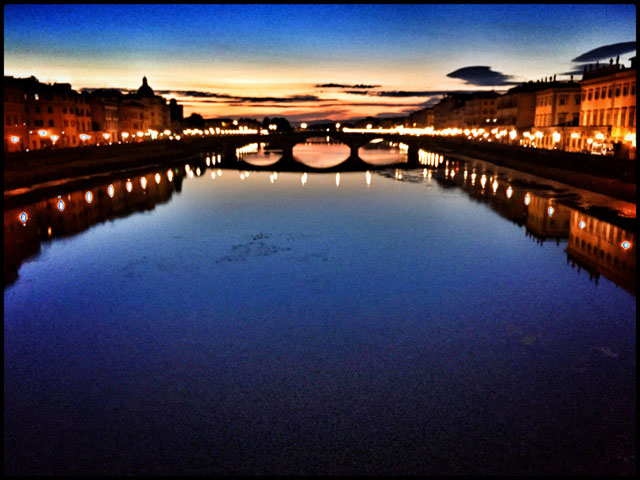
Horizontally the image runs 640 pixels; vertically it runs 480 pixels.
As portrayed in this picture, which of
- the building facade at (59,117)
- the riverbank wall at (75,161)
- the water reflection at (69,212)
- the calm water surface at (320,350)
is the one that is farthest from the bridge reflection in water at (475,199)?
the building facade at (59,117)

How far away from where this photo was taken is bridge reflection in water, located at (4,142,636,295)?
24.2m

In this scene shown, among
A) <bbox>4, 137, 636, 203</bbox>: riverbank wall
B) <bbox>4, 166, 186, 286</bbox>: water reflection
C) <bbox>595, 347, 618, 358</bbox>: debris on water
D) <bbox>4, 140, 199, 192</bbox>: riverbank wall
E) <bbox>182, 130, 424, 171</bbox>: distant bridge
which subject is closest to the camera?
<bbox>595, 347, 618, 358</bbox>: debris on water

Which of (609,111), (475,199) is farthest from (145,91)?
(475,199)

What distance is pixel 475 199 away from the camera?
43.2 metres

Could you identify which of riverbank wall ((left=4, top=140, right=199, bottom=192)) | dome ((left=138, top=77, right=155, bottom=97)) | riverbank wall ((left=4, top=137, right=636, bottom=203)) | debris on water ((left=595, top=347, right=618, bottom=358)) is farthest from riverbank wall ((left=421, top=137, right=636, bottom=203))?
dome ((left=138, top=77, right=155, bottom=97))

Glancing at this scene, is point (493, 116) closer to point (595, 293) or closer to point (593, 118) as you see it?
point (593, 118)

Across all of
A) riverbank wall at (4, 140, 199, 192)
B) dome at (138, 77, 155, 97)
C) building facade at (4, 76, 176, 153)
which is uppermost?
dome at (138, 77, 155, 97)

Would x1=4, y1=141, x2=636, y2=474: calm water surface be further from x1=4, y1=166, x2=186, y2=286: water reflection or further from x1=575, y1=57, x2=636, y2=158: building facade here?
x1=575, y1=57, x2=636, y2=158: building facade

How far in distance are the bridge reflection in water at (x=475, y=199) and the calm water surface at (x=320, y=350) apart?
29 cm

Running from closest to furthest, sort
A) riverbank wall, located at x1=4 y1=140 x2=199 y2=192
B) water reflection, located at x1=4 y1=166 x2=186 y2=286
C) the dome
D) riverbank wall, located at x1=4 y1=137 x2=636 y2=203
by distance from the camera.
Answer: water reflection, located at x1=4 y1=166 x2=186 y2=286 → riverbank wall, located at x1=4 y1=137 x2=636 y2=203 → riverbank wall, located at x1=4 y1=140 x2=199 y2=192 → the dome

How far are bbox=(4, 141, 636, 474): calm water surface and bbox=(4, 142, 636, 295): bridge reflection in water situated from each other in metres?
0.29

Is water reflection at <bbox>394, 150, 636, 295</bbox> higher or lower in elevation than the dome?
lower

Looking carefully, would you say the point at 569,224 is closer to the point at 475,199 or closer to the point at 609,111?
the point at 475,199

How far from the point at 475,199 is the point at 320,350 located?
32304 millimetres
